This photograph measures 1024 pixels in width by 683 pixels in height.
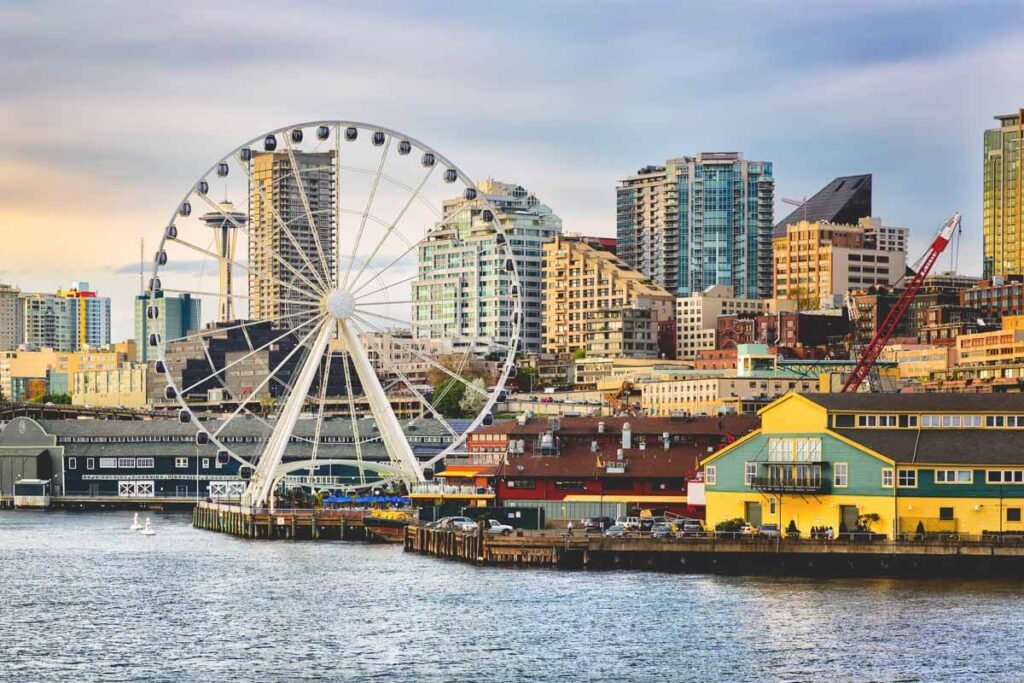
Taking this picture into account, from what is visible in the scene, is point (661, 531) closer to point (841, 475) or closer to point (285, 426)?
point (841, 475)

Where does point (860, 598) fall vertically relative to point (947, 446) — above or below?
below

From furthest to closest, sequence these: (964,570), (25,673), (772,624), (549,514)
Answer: (549,514), (964,570), (772,624), (25,673)

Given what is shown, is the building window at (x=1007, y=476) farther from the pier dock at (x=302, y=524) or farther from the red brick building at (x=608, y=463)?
the pier dock at (x=302, y=524)

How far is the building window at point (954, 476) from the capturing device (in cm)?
8844

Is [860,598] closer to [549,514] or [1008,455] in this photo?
[1008,455]

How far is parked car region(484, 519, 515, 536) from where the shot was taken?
100 meters

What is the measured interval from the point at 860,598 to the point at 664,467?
1323 inches

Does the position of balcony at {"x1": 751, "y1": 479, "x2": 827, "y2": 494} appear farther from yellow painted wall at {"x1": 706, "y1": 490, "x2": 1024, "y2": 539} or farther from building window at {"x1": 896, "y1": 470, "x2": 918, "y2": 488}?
building window at {"x1": 896, "y1": 470, "x2": 918, "y2": 488}

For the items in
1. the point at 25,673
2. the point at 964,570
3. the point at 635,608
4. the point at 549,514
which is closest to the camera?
the point at 25,673

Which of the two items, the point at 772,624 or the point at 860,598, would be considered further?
the point at 860,598

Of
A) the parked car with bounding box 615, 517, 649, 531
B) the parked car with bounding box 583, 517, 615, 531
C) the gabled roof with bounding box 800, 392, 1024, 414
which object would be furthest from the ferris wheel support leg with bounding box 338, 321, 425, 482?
the gabled roof with bounding box 800, 392, 1024, 414

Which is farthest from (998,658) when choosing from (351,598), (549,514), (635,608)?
(549,514)

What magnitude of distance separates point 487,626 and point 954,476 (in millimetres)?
24063

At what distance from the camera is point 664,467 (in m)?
113
